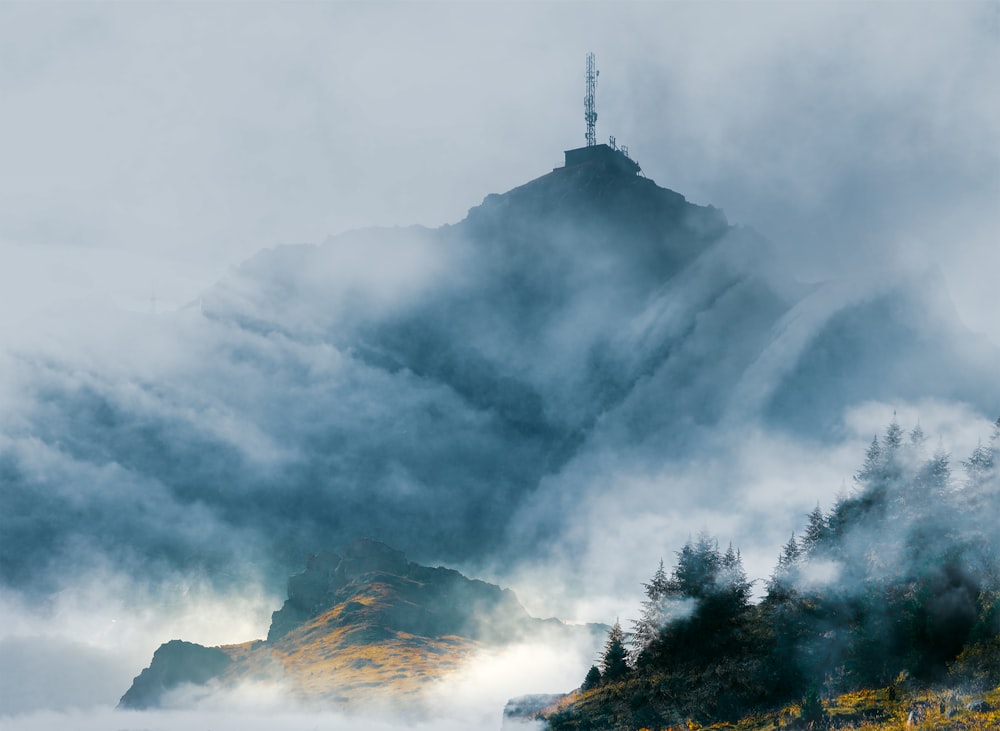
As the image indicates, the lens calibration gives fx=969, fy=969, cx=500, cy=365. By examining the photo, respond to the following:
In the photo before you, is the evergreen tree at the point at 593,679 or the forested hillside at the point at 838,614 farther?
the evergreen tree at the point at 593,679

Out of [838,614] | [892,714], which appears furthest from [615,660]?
[892,714]

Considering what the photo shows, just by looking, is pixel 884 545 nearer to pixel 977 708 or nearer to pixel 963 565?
pixel 963 565

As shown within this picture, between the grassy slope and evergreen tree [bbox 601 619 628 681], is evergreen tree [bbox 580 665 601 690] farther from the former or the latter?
the grassy slope

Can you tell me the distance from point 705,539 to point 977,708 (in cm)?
2766

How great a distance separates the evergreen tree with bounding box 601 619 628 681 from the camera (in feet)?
253

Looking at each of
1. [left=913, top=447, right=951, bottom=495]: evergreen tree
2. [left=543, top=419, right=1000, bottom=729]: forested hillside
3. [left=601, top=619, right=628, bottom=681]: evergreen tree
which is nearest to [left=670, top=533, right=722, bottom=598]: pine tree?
[left=543, top=419, right=1000, bottom=729]: forested hillside

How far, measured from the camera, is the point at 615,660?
7812 centimetres

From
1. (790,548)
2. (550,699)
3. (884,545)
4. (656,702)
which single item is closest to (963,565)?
(884,545)

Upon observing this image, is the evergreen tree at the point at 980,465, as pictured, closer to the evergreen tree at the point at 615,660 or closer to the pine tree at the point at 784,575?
the pine tree at the point at 784,575

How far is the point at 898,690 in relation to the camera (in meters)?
58.8

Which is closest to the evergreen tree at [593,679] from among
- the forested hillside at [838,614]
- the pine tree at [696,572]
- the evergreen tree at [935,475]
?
the forested hillside at [838,614]

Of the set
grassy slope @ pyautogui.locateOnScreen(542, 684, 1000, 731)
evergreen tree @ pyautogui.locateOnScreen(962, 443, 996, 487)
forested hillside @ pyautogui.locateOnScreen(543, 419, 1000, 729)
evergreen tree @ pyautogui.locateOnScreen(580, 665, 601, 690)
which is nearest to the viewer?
grassy slope @ pyautogui.locateOnScreen(542, 684, 1000, 731)

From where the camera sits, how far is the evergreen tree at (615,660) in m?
77.2

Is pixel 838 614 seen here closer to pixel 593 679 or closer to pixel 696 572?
pixel 696 572
